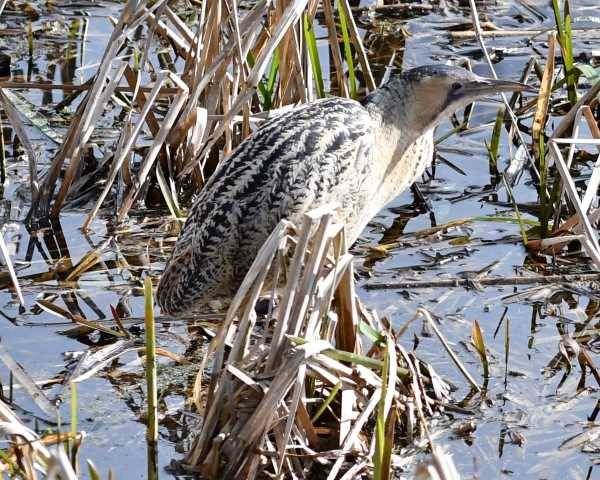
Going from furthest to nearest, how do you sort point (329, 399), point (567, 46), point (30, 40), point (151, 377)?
point (30, 40), point (567, 46), point (329, 399), point (151, 377)

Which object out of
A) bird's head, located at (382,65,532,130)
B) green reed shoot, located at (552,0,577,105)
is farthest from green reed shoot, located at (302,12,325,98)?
green reed shoot, located at (552,0,577,105)

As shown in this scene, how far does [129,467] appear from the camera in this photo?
383cm

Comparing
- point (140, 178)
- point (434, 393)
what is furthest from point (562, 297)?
point (140, 178)

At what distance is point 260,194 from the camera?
4.18 m

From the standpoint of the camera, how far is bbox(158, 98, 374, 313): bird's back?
4180mm

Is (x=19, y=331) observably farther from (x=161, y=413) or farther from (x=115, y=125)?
(x=115, y=125)

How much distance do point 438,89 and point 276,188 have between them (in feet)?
3.22

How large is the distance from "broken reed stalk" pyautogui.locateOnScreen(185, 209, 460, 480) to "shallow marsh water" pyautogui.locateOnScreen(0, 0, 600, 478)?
0.34m

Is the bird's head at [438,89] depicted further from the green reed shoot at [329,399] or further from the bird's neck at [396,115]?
the green reed shoot at [329,399]

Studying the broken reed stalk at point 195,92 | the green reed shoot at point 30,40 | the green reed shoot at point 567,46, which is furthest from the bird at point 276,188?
the green reed shoot at point 30,40

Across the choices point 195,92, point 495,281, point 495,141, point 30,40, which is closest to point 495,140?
point 495,141

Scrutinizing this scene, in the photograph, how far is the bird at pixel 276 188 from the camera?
4.18 m

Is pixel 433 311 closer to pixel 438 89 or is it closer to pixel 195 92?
pixel 438 89

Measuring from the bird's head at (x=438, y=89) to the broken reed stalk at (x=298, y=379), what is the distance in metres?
1.18
